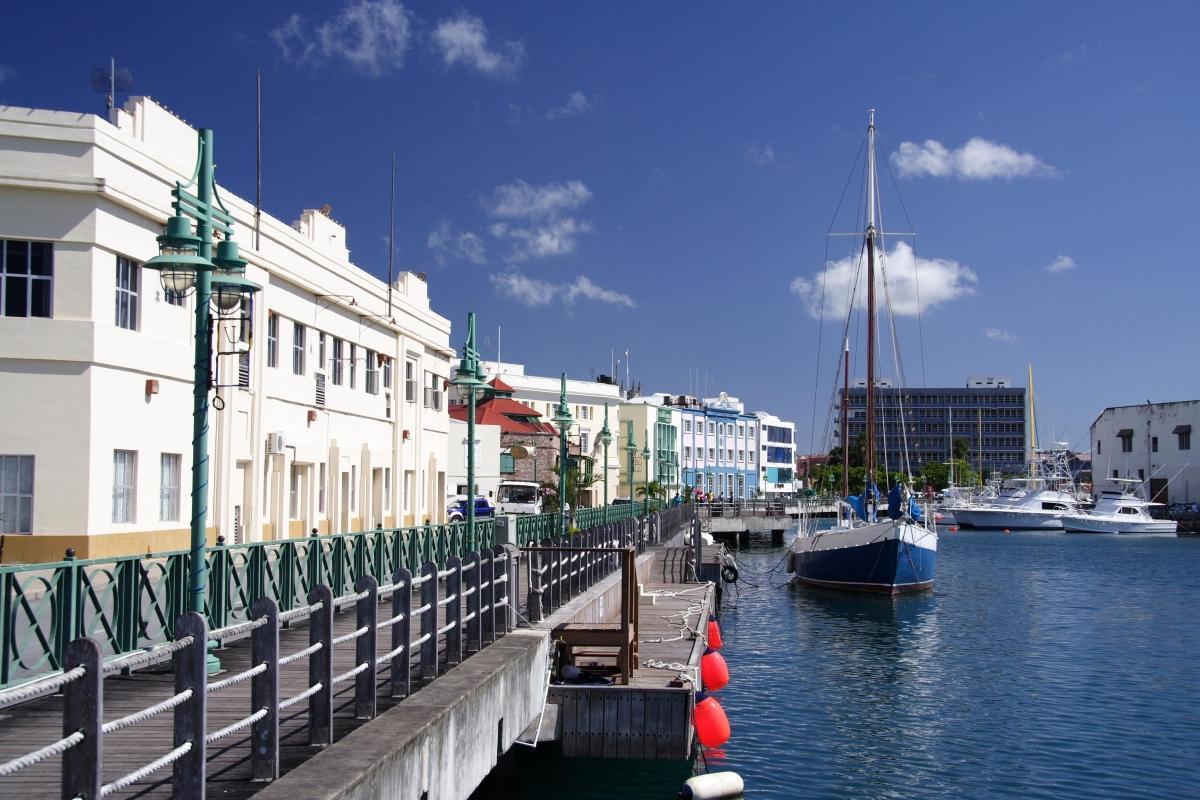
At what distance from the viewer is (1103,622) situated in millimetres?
37406

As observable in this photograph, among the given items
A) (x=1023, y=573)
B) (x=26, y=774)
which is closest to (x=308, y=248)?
(x=26, y=774)

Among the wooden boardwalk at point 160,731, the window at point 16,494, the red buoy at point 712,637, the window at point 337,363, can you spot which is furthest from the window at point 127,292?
the red buoy at point 712,637

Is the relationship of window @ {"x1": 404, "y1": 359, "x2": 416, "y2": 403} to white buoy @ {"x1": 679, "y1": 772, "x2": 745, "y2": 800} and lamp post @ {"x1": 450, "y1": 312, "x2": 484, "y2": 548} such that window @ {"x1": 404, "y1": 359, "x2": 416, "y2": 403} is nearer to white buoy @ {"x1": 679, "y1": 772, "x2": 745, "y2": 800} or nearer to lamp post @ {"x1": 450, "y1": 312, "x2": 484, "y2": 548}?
lamp post @ {"x1": 450, "y1": 312, "x2": 484, "y2": 548}

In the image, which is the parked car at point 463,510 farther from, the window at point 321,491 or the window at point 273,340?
the window at point 273,340

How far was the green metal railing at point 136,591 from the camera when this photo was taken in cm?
1040

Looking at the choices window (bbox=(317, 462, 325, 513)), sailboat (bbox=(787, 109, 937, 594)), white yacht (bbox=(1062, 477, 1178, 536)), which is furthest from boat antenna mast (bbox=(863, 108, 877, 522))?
white yacht (bbox=(1062, 477, 1178, 536))

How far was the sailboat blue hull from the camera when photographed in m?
45.3

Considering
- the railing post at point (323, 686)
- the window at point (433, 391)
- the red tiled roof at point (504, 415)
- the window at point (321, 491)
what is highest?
the red tiled roof at point (504, 415)

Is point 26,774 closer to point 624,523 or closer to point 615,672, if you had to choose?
point 615,672

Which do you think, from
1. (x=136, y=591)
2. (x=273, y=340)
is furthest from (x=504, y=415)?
(x=136, y=591)

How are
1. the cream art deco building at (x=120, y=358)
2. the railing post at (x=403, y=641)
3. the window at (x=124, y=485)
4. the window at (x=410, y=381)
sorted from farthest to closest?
the window at (x=410, y=381)
the window at (x=124, y=485)
the cream art deco building at (x=120, y=358)
the railing post at (x=403, y=641)

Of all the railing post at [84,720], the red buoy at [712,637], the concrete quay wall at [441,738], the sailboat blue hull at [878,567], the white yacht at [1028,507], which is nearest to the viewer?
the railing post at [84,720]

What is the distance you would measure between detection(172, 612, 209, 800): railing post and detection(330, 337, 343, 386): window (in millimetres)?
27780

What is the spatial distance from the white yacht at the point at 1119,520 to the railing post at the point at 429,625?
10144cm
